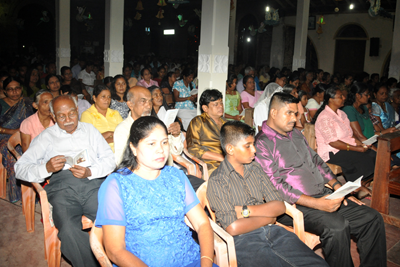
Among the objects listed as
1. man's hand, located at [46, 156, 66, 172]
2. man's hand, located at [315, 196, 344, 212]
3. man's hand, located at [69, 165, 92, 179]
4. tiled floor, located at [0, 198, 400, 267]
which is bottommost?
tiled floor, located at [0, 198, 400, 267]

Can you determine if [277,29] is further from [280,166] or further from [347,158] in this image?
[280,166]

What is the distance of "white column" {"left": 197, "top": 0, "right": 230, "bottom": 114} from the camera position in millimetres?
5184

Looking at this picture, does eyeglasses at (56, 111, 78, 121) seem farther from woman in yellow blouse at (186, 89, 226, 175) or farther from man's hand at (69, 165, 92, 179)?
woman in yellow blouse at (186, 89, 226, 175)

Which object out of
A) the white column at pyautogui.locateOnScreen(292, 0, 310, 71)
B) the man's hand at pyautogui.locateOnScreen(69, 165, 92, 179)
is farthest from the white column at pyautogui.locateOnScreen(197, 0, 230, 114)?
the white column at pyautogui.locateOnScreen(292, 0, 310, 71)

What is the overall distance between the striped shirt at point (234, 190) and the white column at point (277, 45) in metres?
13.7

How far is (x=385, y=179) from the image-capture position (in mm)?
2934

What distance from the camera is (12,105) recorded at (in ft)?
12.3

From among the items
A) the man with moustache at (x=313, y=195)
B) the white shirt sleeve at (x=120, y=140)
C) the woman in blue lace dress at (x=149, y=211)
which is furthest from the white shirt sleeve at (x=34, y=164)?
the man with moustache at (x=313, y=195)

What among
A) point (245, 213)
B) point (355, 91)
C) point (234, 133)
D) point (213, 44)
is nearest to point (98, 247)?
point (245, 213)

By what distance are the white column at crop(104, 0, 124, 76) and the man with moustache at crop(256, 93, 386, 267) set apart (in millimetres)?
5321

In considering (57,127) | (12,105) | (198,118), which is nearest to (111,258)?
(57,127)

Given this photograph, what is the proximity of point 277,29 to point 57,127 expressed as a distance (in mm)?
14108

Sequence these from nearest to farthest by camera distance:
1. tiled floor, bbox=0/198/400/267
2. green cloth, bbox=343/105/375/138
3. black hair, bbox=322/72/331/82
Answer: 1. tiled floor, bbox=0/198/400/267
2. green cloth, bbox=343/105/375/138
3. black hair, bbox=322/72/331/82

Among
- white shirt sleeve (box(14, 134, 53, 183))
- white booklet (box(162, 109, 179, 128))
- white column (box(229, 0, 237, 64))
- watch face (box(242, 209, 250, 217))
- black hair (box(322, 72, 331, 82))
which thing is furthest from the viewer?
white column (box(229, 0, 237, 64))
